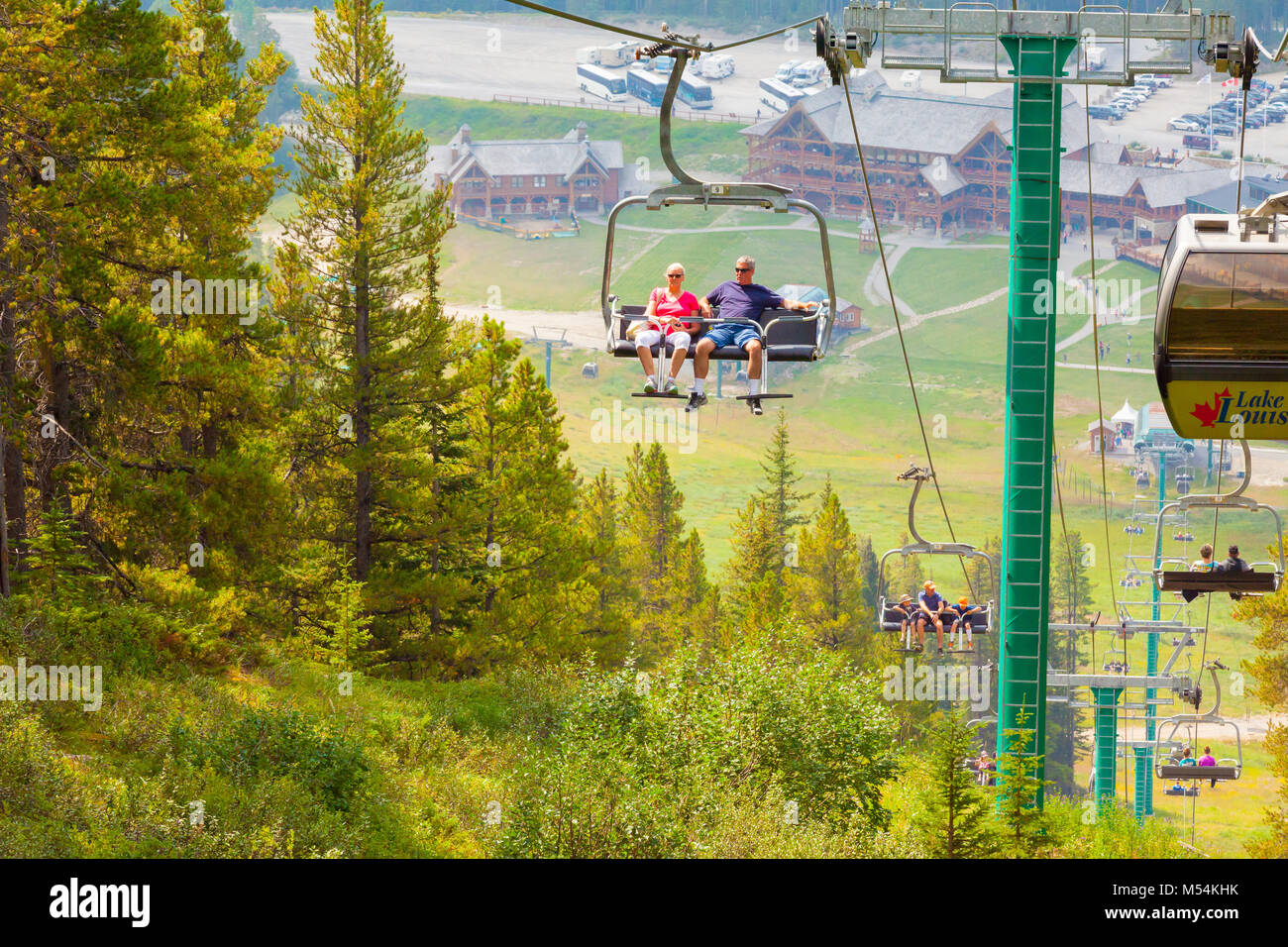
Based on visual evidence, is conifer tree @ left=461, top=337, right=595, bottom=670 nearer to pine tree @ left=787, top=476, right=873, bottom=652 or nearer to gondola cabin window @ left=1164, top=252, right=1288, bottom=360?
pine tree @ left=787, top=476, right=873, bottom=652

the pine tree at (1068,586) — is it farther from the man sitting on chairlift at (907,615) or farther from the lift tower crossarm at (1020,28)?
the lift tower crossarm at (1020,28)

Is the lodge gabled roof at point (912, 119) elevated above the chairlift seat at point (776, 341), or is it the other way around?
the lodge gabled roof at point (912, 119)

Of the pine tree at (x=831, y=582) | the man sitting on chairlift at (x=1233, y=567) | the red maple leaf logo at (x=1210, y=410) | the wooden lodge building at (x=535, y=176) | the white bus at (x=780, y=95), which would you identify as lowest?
the pine tree at (x=831, y=582)

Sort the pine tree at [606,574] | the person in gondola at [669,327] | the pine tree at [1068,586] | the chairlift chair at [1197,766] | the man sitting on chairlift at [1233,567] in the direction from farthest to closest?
the pine tree at [1068,586] → the pine tree at [606,574] → the chairlift chair at [1197,766] → the man sitting on chairlift at [1233,567] → the person in gondola at [669,327]

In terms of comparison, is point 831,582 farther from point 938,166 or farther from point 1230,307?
point 938,166

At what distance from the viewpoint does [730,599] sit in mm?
56281

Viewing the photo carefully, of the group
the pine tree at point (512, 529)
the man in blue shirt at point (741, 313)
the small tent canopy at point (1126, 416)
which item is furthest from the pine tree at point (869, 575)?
the man in blue shirt at point (741, 313)

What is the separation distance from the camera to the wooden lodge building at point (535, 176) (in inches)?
7119

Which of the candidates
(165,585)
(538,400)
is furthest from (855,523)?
(165,585)

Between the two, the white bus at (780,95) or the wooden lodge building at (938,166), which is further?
the white bus at (780,95)

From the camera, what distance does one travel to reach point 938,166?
172875 millimetres

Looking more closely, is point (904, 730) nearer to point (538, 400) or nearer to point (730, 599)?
point (730, 599)

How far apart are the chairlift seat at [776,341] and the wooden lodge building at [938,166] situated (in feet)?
510

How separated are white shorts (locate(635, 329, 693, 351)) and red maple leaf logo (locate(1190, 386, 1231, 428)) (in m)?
4.85
